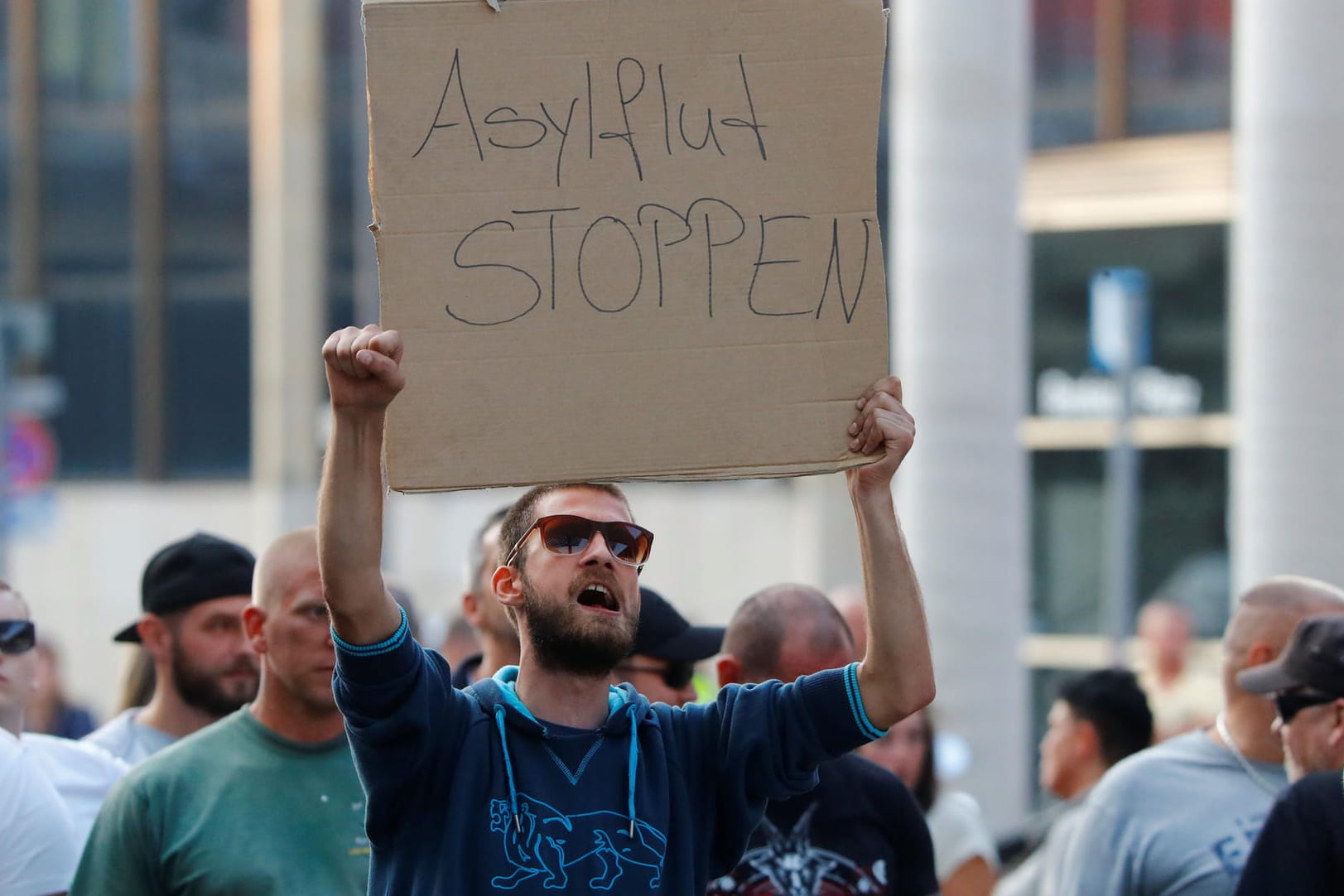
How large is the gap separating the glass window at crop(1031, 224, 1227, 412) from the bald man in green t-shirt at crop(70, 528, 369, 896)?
11036 mm

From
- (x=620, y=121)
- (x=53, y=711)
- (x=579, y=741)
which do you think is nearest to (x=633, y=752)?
(x=579, y=741)

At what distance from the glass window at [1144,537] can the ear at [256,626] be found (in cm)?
1075

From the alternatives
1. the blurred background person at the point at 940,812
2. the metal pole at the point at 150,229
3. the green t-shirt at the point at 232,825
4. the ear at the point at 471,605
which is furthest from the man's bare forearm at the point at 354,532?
the metal pole at the point at 150,229

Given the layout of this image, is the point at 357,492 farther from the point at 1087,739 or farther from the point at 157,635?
the point at 1087,739

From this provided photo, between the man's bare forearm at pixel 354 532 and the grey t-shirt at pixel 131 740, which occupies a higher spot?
the man's bare forearm at pixel 354 532

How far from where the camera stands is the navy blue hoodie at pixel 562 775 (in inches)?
124

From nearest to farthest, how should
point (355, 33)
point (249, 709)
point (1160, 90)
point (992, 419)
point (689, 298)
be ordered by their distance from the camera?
point (689, 298), point (249, 709), point (992, 419), point (1160, 90), point (355, 33)

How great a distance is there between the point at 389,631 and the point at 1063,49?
43.3 ft

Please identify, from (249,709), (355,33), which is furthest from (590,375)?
(355,33)

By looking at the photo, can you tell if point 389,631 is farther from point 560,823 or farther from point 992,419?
point 992,419

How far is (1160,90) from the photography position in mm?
15047

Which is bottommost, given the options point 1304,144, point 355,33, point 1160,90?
point 1304,144

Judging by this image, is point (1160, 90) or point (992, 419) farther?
point (1160, 90)

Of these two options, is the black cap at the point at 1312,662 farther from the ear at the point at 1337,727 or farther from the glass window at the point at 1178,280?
the glass window at the point at 1178,280
